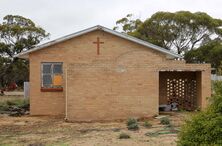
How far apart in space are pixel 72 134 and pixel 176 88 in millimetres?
9756

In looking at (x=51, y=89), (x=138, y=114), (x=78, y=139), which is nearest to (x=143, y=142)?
(x=78, y=139)

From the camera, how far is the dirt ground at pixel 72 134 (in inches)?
485

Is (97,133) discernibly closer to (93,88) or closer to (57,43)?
(93,88)

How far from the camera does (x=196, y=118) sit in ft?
24.8

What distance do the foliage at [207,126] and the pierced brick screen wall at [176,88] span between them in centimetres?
1517

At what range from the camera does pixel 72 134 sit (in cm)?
1445

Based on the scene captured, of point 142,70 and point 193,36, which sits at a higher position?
point 193,36

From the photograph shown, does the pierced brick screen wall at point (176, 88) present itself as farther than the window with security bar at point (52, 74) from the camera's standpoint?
Yes

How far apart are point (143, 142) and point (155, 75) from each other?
24.6ft

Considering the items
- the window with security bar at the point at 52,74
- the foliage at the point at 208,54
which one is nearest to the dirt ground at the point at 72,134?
the window with security bar at the point at 52,74

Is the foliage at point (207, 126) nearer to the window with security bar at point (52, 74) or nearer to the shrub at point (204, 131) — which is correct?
the shrub at point (204, 131)

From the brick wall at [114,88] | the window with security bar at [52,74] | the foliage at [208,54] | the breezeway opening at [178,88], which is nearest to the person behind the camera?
the brick wall at [114,88]

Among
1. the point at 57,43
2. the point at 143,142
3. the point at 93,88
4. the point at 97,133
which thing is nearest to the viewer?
the point at 143,142

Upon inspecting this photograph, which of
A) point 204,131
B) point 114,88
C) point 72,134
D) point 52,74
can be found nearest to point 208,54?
point 52,74
